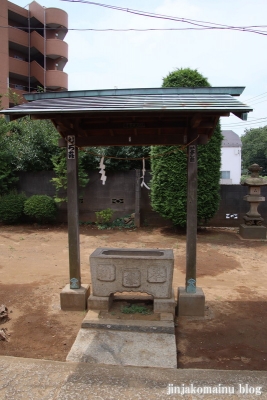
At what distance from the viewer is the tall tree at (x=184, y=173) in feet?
35.4

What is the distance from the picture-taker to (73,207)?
5223 mm

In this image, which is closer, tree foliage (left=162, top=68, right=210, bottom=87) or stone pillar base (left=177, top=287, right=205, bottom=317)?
stone pillar base (left=177, top=287, right=205, bottom=317)

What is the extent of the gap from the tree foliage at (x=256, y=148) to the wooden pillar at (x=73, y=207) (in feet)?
176

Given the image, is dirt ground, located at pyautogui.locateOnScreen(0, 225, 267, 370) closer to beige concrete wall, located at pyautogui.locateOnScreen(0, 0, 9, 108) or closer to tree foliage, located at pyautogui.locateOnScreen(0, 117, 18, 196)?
tree foliage, located at pyautogui.locateOnScreen(0, 117, 18, 196)

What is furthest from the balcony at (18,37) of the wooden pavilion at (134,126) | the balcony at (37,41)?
the wooden pavilion at (134,126)

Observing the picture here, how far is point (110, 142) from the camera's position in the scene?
5266 mm

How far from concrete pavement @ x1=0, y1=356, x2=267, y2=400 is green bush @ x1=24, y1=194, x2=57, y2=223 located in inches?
352

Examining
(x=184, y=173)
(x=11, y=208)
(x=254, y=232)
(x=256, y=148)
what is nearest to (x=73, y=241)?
(x=184, y=173)

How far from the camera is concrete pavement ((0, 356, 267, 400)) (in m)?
3.02

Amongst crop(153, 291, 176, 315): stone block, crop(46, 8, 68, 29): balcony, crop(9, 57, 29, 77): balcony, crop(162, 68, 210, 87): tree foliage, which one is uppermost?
crop(46, 8, 68, 29): balcony

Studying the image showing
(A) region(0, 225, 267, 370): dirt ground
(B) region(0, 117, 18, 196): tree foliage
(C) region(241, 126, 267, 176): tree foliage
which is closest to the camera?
(A) region(0, 225, 267, 370): dirt ground

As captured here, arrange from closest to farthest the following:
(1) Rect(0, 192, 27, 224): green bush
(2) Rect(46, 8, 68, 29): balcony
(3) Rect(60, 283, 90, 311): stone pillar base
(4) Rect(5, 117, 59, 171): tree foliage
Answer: (3) Rect(60, 283, 90, 311): stone pillar base → (1) Rect(0, 192, 27, 224): green bush → (4) Rect(5, 117, 59, 171): tree foliage → (2) Rect(46, 8, 68, 29): balcony

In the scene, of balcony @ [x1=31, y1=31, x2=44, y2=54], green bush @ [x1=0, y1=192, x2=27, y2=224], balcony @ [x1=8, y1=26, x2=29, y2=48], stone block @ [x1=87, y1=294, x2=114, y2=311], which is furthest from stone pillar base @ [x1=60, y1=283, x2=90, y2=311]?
balcony @ [x1=31, y1=31, x2=44, y2=54]

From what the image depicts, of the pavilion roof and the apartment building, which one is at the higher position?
the apartment building
